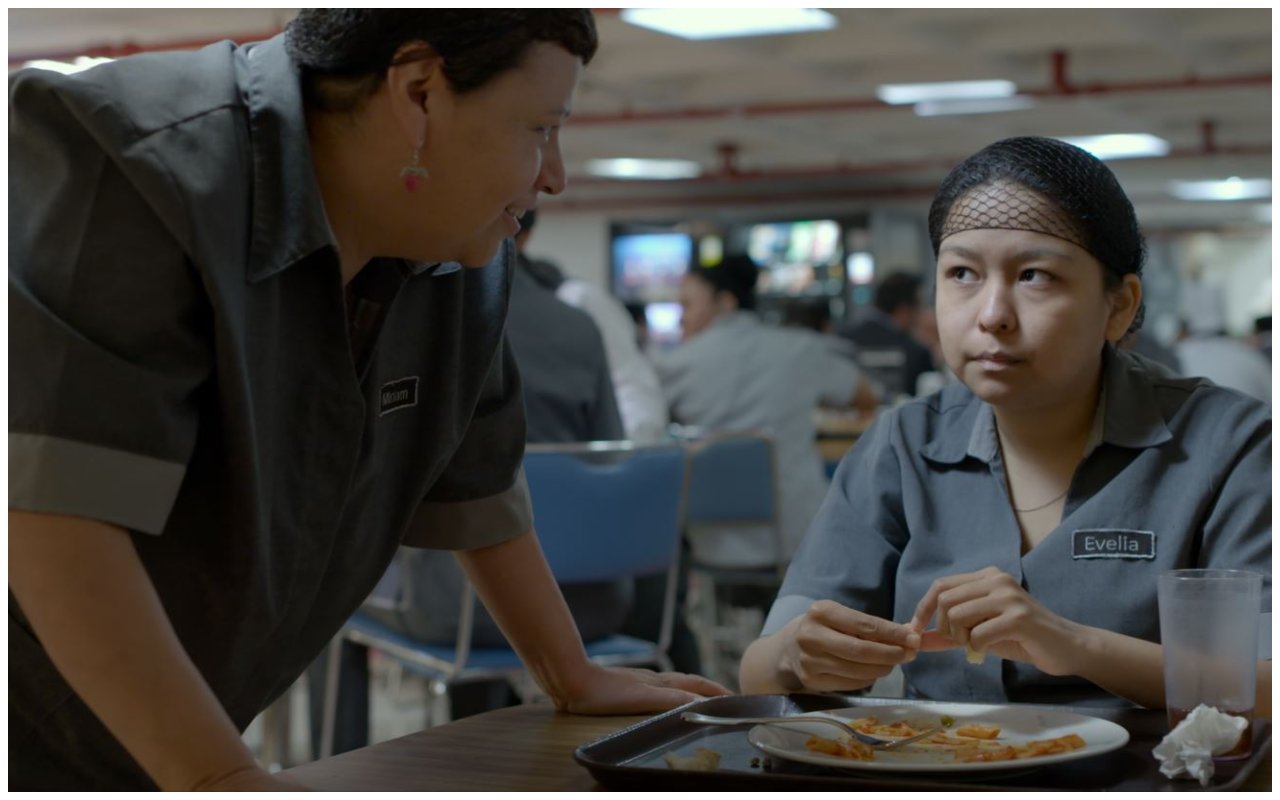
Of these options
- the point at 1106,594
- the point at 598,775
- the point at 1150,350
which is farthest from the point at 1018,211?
the point at 1150,350

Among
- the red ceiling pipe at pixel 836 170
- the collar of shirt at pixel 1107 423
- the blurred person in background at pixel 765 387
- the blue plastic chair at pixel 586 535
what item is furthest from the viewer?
the red ceiling pipe at pixel 836 170

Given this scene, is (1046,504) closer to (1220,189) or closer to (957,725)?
(957,725)

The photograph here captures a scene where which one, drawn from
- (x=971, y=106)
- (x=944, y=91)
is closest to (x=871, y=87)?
(x=944, y=91)

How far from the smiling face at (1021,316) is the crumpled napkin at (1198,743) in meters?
0.45

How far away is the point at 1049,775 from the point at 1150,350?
539cm

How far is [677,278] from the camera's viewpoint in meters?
14.1

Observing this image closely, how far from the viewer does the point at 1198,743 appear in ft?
3.22

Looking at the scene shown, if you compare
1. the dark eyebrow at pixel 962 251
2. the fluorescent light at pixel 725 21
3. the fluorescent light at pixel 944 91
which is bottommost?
the dark eyebrow at pixel 962 251

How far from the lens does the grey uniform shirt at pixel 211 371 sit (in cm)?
90

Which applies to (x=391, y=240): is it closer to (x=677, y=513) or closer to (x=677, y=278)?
(x=677, y=513)

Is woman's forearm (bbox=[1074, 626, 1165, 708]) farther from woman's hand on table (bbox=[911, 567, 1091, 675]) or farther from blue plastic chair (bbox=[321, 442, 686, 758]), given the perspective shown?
blue plastic chair (bbox=[321, 442, 686, 758])

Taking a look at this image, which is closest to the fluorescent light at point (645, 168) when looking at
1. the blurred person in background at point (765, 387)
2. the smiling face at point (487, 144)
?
the blurred person in background at point (765, 387)

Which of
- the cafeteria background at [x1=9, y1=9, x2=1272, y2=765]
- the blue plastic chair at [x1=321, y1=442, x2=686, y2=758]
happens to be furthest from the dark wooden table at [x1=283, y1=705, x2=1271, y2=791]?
the blue plastic chair at [x1=321, y1=442, x2=686, y2=758]

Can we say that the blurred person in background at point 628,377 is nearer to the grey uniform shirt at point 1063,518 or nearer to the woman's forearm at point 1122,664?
the grey uniform shirt at point 1063,518
